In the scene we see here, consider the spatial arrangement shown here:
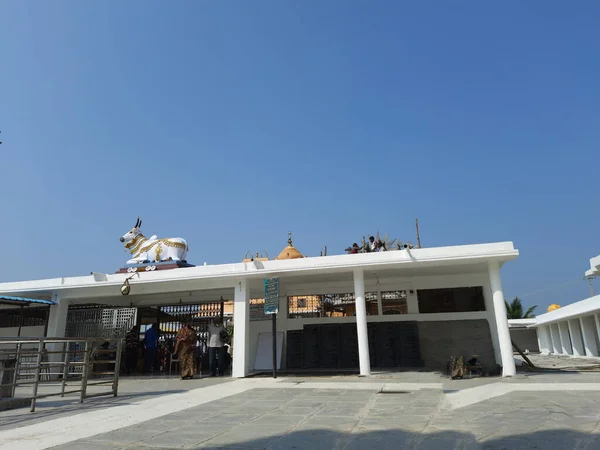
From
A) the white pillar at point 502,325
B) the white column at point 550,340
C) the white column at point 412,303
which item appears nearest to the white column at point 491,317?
the white pillar at point 502,325

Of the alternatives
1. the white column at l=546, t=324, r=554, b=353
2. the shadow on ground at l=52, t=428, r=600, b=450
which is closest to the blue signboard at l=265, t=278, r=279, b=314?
the shadow on ground at l=52, t=428, r=600, b=450

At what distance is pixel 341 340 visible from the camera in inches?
536

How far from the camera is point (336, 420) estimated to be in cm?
527

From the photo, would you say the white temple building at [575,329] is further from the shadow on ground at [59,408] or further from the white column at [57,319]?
the white column at [57,319]

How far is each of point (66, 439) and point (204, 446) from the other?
1.65 m

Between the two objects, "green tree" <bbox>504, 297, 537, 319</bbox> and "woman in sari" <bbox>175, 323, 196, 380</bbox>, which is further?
"green tree" <bbox>504, 297, 537, 319</bbox>

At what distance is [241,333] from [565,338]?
71.1 ft

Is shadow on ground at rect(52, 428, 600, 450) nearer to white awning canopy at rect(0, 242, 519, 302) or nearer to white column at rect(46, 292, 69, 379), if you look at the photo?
white awning canopy at rect(0, 242, 519, 302)

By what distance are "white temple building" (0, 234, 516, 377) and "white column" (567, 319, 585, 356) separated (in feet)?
44.3

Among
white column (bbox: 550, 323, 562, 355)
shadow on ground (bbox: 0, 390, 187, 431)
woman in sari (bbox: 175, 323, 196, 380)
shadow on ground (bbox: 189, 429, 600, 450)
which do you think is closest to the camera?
shadow on ground (bbox: 189, 429, 600, 450)

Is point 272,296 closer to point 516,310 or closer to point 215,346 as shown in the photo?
point 215,346

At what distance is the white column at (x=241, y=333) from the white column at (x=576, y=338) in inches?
762

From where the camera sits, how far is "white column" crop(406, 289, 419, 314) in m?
13.6

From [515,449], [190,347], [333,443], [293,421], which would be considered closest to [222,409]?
[293,421]
